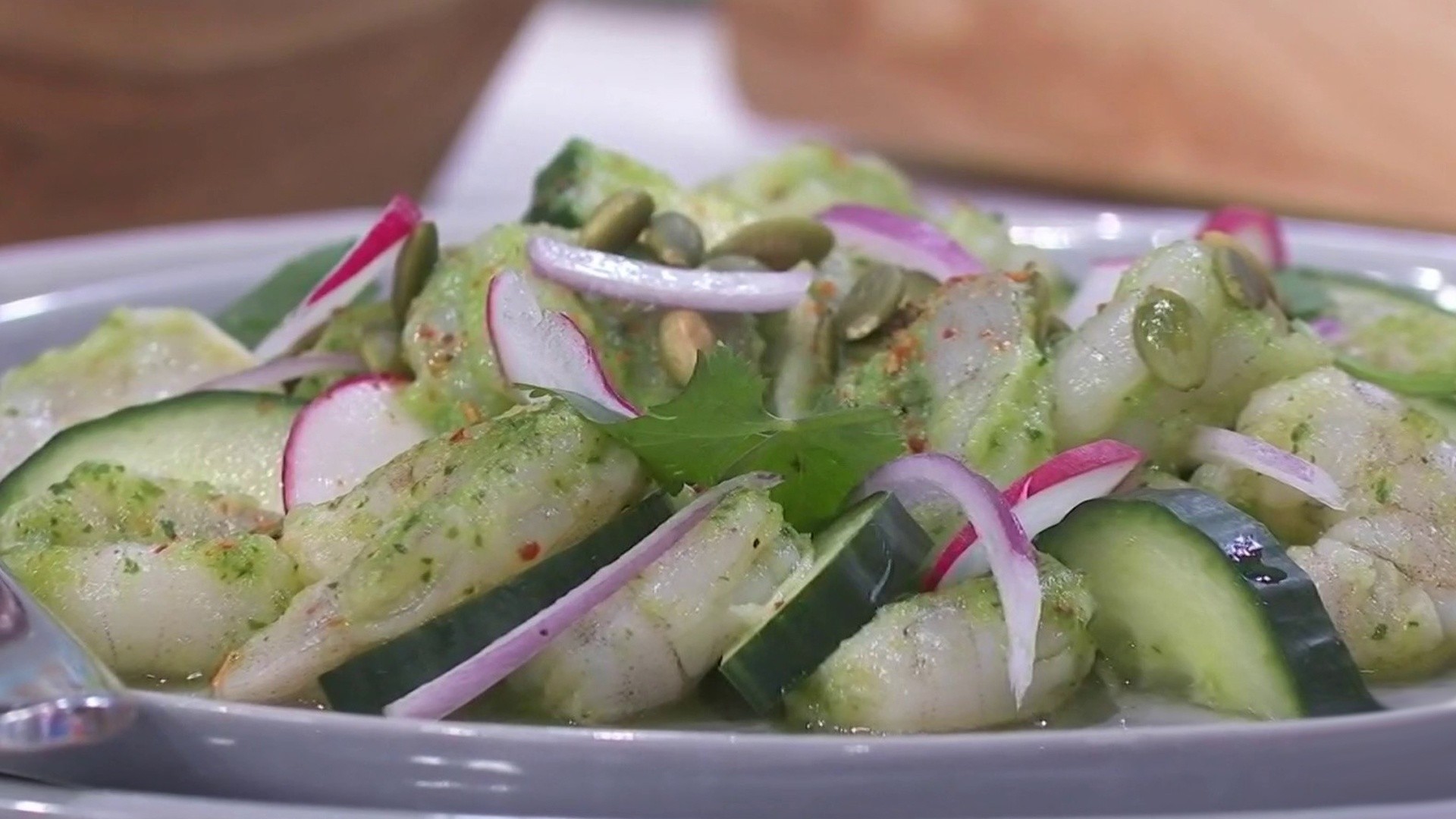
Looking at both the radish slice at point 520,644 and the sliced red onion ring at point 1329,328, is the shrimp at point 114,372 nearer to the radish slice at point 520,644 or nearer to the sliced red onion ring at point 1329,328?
the radish slice at point 520,644

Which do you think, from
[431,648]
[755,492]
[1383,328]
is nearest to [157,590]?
[431,648]

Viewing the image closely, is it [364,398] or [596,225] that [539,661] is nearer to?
[364,398]

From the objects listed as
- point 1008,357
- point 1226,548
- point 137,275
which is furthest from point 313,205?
point 1226,548

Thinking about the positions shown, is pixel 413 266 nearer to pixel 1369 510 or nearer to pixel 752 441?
pixel 752 441

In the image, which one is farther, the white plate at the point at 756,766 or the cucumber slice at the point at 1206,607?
the cucumber slice at the point at 1206,607

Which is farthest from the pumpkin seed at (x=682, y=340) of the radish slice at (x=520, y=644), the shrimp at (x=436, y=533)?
the radish slice at (x=520, y=644)
